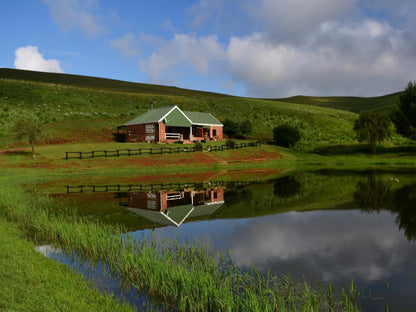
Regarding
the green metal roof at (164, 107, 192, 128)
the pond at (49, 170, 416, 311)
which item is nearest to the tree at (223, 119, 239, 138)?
the green metal roof at (164, 107, 192, 128)

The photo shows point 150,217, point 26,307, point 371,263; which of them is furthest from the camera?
point 150,217

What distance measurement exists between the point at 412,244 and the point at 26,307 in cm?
1280

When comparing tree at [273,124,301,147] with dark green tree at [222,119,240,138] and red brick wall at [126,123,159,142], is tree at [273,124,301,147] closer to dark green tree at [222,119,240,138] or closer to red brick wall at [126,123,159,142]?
dark green tree at [222,119,240,138]

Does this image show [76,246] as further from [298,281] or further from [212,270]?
[298,281]

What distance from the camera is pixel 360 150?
204ft

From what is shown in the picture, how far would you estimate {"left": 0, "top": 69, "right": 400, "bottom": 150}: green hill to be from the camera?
6696 centimetres

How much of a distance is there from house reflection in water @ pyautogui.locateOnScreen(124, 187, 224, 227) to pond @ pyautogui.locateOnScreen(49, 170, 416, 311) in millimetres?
57

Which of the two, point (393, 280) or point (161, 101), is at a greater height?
point (161, 101)

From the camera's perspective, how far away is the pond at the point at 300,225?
9336 millimetres

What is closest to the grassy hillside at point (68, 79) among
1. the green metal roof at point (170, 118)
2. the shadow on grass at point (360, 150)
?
the green metal roof at point (170, 118)

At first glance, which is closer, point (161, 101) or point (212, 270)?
point (212, 270)

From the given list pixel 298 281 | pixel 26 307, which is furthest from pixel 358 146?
pixel 26 307

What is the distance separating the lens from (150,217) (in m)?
17.0

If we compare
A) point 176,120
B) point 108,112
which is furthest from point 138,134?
point 108,112
